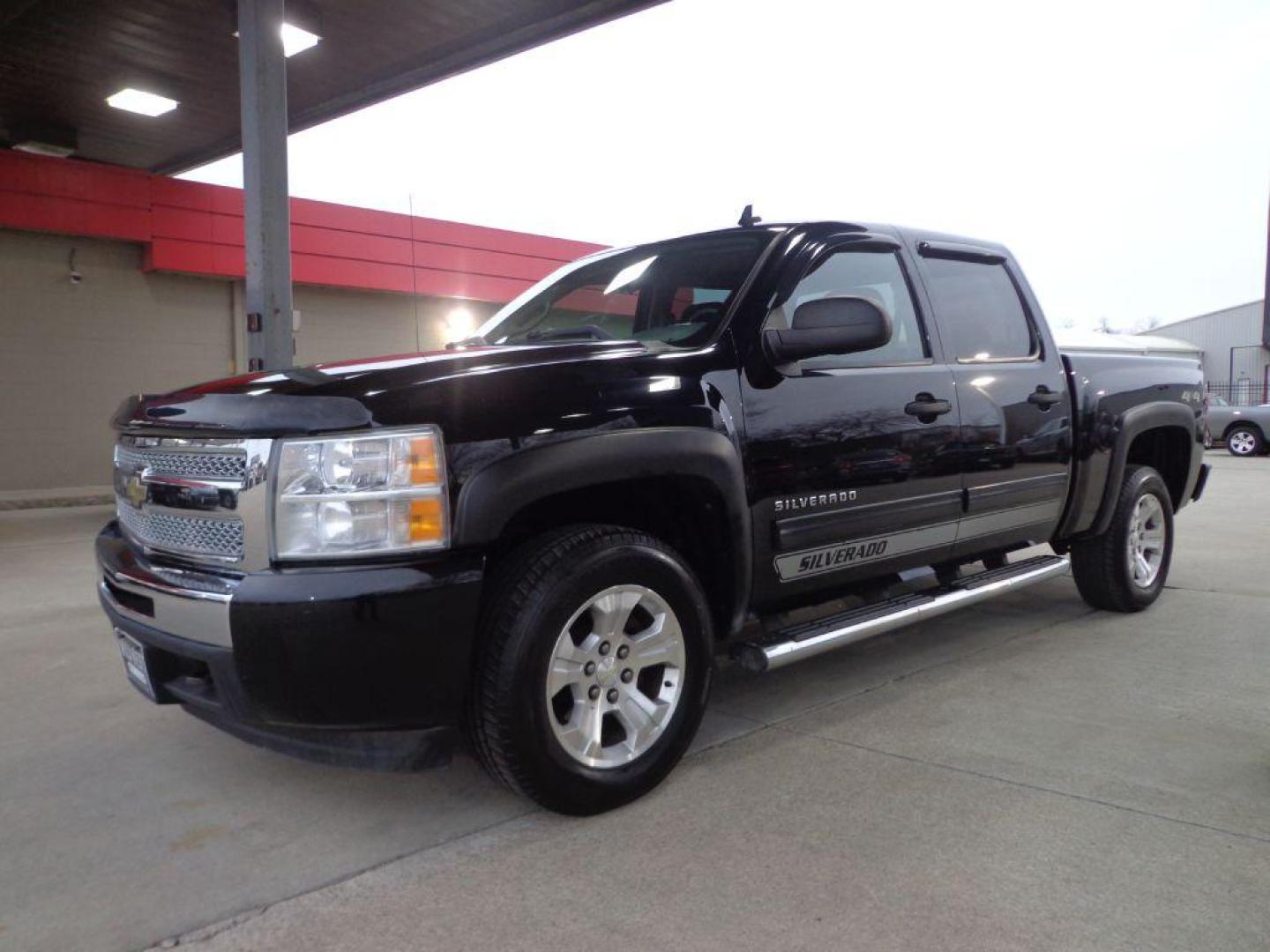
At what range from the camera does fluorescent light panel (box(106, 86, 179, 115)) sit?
→ 11.5 meters

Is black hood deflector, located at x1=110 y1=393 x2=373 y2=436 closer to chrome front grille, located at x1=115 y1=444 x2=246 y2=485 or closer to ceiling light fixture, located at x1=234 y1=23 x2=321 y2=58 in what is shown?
chrome front grille, located at x1=115 y1=444 x2=246 y2=485

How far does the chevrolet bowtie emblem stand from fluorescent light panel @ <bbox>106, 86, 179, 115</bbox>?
10.5 meters

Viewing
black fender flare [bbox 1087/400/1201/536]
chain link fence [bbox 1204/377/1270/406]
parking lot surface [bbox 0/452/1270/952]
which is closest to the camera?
parking lot surface [bbox 0/452/1270/952]

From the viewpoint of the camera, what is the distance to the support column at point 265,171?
28.2 feet

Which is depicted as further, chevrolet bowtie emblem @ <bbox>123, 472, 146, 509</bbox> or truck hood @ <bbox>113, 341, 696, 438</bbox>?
chevrolet bowtie emblem @ <bbox>123, 472, 146, 509</bbox>

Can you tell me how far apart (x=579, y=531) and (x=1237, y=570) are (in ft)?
18.3

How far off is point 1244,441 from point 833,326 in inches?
820

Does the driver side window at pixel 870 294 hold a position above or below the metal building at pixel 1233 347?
below

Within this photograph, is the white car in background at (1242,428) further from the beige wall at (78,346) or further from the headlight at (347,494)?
the headlight at (347,494)

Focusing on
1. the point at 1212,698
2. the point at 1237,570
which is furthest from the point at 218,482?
the point at 1237,570

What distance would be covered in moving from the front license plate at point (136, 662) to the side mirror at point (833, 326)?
2.13 meters

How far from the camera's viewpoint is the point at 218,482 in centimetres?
255

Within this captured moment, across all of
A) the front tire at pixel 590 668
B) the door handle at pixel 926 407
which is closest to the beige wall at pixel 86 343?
the door handle at pixel 926 407

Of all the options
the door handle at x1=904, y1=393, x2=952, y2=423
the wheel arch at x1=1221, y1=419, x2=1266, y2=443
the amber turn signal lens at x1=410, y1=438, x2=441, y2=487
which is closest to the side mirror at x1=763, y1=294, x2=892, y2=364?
the door handle at x1=904, y1=393, x2=952, y2=423
